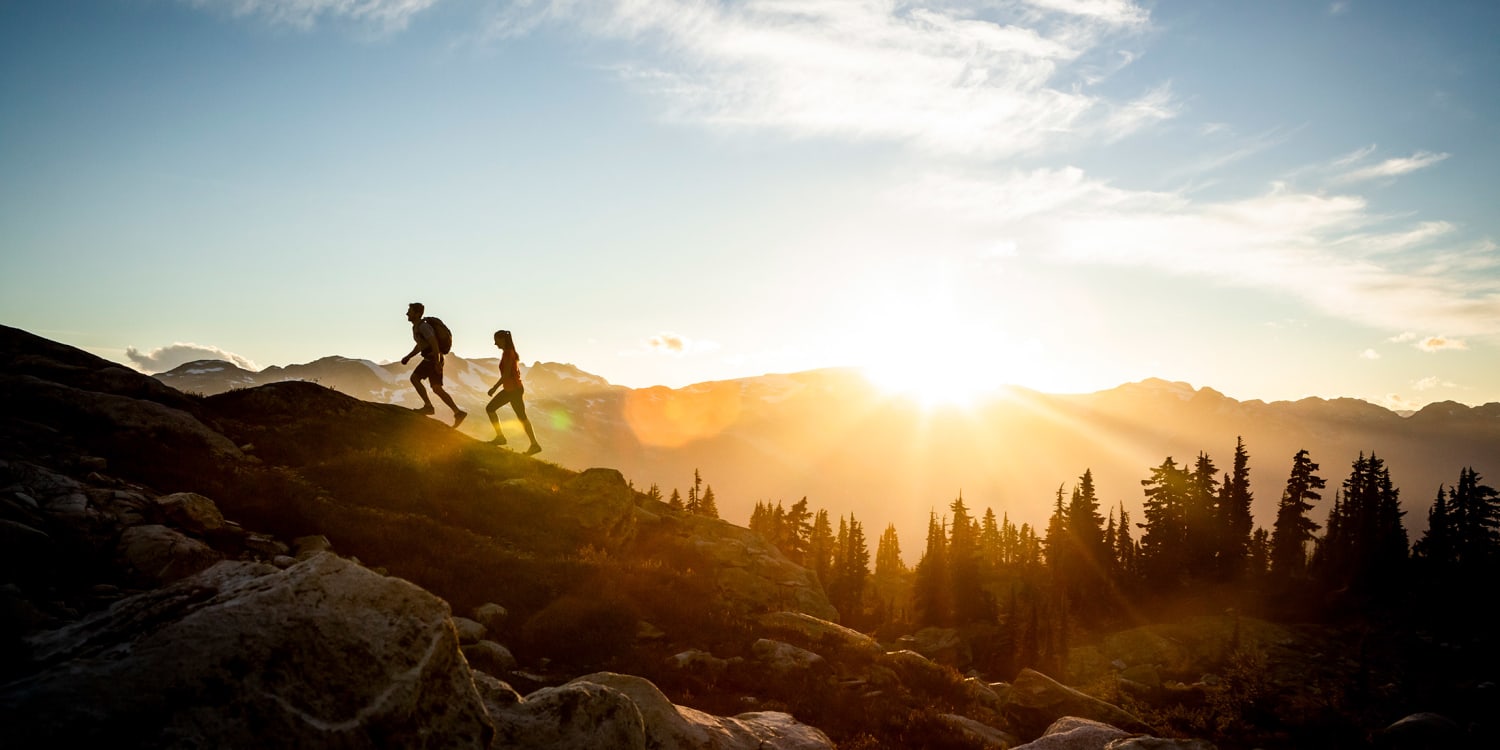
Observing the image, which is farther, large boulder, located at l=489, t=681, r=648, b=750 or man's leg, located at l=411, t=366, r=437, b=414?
man's leg, located at l=411, t=366, r=437, b=414

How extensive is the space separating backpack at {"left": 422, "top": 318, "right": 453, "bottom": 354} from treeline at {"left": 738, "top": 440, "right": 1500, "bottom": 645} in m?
63.6

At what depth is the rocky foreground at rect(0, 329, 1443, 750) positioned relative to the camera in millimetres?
4992

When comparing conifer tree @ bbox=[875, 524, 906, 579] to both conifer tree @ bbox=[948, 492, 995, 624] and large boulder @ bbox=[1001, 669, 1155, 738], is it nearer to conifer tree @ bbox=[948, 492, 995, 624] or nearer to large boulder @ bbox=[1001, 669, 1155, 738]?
conifer tree @ bbox=[948, 492, 995, 624]

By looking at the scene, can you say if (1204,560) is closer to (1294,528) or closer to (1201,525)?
(1201,525)

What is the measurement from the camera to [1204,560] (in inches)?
3386

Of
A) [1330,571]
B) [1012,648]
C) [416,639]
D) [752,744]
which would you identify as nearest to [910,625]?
[1012,648]

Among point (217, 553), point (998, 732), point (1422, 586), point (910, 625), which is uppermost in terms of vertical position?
point (217, 553)

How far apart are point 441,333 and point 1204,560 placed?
92.7 metres

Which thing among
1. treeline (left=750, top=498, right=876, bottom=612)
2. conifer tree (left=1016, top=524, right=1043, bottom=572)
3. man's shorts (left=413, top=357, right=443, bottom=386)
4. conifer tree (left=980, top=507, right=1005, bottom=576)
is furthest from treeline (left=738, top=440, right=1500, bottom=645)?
man's shorts (left=413, top=357, right=443, bottom=386)

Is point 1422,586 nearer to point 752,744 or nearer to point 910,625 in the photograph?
point 910,625

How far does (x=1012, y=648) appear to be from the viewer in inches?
2849

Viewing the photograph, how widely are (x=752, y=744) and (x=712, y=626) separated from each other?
8.08 meters

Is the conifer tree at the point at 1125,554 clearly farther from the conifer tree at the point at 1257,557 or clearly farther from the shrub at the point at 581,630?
the shrub at the point at 581,630

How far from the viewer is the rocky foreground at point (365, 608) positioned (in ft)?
16.4
